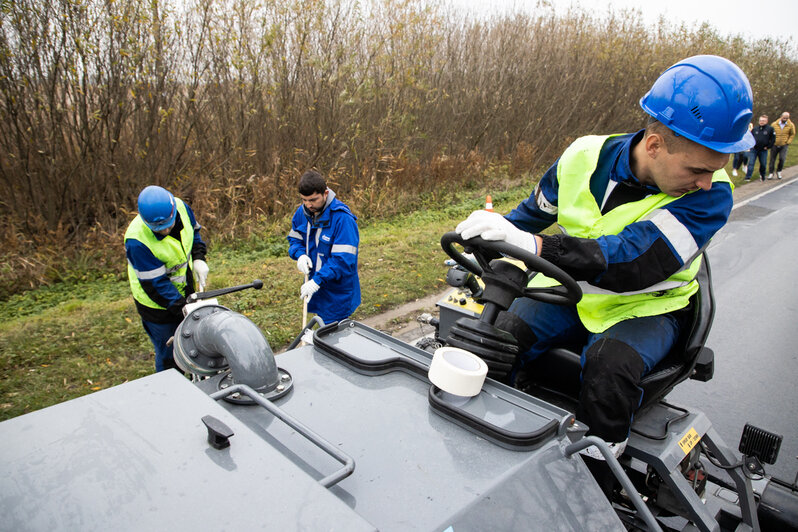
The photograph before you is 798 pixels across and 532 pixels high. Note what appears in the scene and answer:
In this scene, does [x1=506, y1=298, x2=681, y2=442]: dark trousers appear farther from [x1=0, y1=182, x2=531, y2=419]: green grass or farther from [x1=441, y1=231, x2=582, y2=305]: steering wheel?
[x1=0, y1=182, x2=531, y2=419]: green grass

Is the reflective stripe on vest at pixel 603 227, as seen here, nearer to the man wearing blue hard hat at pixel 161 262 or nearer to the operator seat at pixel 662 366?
the operator seat at pixel 662 366

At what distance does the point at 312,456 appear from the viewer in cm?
146

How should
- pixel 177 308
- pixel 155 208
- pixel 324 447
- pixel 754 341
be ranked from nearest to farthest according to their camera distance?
pixel 324 447 → pixel 155 208 → pixel 177 308 → pixel 754 341

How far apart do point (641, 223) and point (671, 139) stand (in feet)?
1.10

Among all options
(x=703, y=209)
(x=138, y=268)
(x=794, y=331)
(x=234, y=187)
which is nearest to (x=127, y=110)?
(x=234, y=187)

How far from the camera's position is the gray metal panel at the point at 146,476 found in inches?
40.1

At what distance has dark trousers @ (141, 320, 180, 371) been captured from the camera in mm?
4086

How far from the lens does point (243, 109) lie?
8.48 m

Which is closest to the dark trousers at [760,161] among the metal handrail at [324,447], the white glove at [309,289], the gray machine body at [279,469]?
the white glove at [309,289]

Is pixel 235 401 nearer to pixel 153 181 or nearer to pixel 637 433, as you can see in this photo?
pixel 637 433

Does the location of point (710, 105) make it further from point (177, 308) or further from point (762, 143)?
point (762, 143)

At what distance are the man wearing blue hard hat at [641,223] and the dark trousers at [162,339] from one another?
3.02 metres

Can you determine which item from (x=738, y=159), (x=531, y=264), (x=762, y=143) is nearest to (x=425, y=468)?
(x=531, y=264)

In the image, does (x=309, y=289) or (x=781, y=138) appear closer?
(x=309, y=289)
